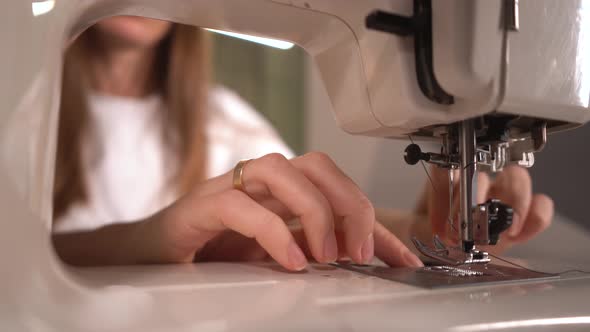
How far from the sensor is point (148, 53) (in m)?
1.17

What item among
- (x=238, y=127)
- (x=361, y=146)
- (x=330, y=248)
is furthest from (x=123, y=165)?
(x=330, y=248)

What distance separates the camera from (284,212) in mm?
504

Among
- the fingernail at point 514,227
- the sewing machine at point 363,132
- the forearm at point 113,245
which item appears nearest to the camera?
the sewing machine at point 363,132

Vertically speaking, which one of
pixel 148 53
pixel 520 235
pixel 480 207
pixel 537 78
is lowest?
pixel 520 235

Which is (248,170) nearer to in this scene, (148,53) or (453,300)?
(453,300)

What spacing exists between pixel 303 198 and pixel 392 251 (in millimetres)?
151

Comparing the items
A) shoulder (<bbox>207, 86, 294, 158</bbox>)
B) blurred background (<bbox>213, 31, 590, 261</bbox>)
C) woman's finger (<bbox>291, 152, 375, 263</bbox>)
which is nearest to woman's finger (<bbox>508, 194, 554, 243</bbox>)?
blurred background (<bbox>213, 31, 590, 261</bbox>)

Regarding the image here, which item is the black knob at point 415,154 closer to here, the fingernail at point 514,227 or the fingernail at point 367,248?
the fingernail at point 367,248

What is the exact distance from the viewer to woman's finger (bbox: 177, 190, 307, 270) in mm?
394

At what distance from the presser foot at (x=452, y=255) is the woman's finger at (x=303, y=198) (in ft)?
0.32

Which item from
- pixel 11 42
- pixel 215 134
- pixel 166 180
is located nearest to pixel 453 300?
pixel 11 42

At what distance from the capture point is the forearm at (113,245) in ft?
1.65

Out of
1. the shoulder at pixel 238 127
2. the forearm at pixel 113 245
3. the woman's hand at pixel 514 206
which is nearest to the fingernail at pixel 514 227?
the woman's hand at pixel 514 206

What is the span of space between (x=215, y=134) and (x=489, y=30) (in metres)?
1.08
